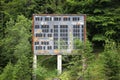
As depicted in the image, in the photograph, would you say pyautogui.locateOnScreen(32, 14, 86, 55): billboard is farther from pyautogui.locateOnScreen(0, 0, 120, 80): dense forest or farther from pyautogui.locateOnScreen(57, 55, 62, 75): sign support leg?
pyautogui.locateOnScreen(0, 0, 120, 80): dense forest

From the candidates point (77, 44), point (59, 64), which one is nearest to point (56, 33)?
point (77, 44)

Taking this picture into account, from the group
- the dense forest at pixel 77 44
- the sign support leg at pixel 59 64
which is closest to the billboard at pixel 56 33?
the sign support leg at pixel 59 64

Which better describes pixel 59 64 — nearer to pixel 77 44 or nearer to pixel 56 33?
pixel 56 33

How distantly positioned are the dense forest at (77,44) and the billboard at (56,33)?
3.45 feet

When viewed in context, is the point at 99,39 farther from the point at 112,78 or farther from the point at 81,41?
the point at 112,78

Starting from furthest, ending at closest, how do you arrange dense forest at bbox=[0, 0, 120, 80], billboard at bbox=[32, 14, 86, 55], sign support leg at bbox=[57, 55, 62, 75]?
sign support leg at bbox=[57, 55, 62, 75] → billboard at bbox=[32, 14, 86, 55] → dense forest at bbox=[0, 0, 120, 80]

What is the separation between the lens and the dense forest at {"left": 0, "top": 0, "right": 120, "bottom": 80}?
870 inches

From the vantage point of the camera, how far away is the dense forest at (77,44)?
22.1 metres

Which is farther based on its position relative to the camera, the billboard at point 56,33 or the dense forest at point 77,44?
the billboard at point 56,33

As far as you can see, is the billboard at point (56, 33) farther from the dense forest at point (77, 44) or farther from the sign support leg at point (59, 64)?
the dense forest at point (77, 44)

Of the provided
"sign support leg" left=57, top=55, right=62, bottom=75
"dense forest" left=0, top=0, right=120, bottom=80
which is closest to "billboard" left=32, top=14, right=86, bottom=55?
"sign support leg" left=57, top=55, right=62, bottom=75

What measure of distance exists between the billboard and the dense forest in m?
→ 1.05

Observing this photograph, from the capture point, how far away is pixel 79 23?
1003 inches

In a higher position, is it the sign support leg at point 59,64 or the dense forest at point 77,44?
the dense forest at point 77,44
